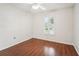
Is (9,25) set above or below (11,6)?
below

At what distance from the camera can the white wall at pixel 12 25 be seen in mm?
3264

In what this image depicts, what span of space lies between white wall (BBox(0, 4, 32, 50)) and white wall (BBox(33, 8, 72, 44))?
0.93ft

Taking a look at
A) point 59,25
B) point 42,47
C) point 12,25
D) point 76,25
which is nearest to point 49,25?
point 59,25

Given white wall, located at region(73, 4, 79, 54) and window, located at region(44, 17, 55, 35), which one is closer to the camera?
window, located at region(44, 17, 55, 35)

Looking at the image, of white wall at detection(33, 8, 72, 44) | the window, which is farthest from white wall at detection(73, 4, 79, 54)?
the window

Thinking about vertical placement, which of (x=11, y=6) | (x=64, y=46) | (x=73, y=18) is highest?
(x=11, y=6)

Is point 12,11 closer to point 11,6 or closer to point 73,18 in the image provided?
point 11,6

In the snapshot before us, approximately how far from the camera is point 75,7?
317cm

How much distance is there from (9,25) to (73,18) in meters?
2.35

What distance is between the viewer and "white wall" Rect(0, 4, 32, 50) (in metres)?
3.26

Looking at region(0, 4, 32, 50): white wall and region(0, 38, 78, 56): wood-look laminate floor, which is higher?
region(0, 4, 32, 50): white wall

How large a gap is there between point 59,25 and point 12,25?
1.84 meters

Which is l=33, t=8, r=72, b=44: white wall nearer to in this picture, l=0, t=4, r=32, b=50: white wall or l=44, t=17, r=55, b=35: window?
l=44, t=17, r=55, b=35: window

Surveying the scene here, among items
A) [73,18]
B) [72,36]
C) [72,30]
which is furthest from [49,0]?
[72,36]
